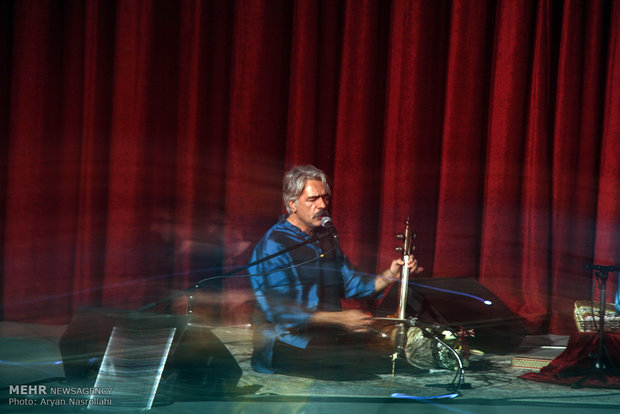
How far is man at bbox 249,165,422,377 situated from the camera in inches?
96.9

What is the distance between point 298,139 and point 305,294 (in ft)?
4.51

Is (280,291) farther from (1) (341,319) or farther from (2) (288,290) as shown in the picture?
(1) (341,319)

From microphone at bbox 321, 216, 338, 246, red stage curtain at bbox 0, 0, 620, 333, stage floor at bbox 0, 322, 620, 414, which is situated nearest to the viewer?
stage floor at bbox 0, 322, 620, 414

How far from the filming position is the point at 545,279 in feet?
11.8

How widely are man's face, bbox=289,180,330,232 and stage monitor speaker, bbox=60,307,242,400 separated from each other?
1.86 ft

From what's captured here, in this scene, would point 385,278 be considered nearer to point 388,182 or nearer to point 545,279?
point 388,182

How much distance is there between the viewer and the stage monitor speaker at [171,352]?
2.21 meters

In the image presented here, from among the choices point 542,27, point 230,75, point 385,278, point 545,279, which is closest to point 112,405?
point 385,278

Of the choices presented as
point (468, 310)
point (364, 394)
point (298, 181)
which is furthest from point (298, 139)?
point (364, 394)

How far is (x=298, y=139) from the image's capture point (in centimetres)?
366

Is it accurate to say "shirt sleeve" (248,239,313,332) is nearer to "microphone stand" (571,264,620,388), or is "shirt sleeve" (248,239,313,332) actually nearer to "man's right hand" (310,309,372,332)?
"man's right hand" (310,309,372,332)

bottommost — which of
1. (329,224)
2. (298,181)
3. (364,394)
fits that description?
(364,394)

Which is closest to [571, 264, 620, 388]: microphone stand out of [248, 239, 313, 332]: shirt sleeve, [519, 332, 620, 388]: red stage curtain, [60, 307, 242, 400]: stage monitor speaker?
[519, 332, 620, 388]: red stage curtain

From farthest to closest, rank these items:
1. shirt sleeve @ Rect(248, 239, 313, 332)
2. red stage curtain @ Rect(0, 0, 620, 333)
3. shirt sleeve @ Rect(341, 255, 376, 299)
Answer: red stage curtain @ Rect(0, 0, 620, 333) → shirt sleeve @ Rect(341, 255, 376, 299) → shirt sleeve @ Rect(248, 239, 313, 332)
